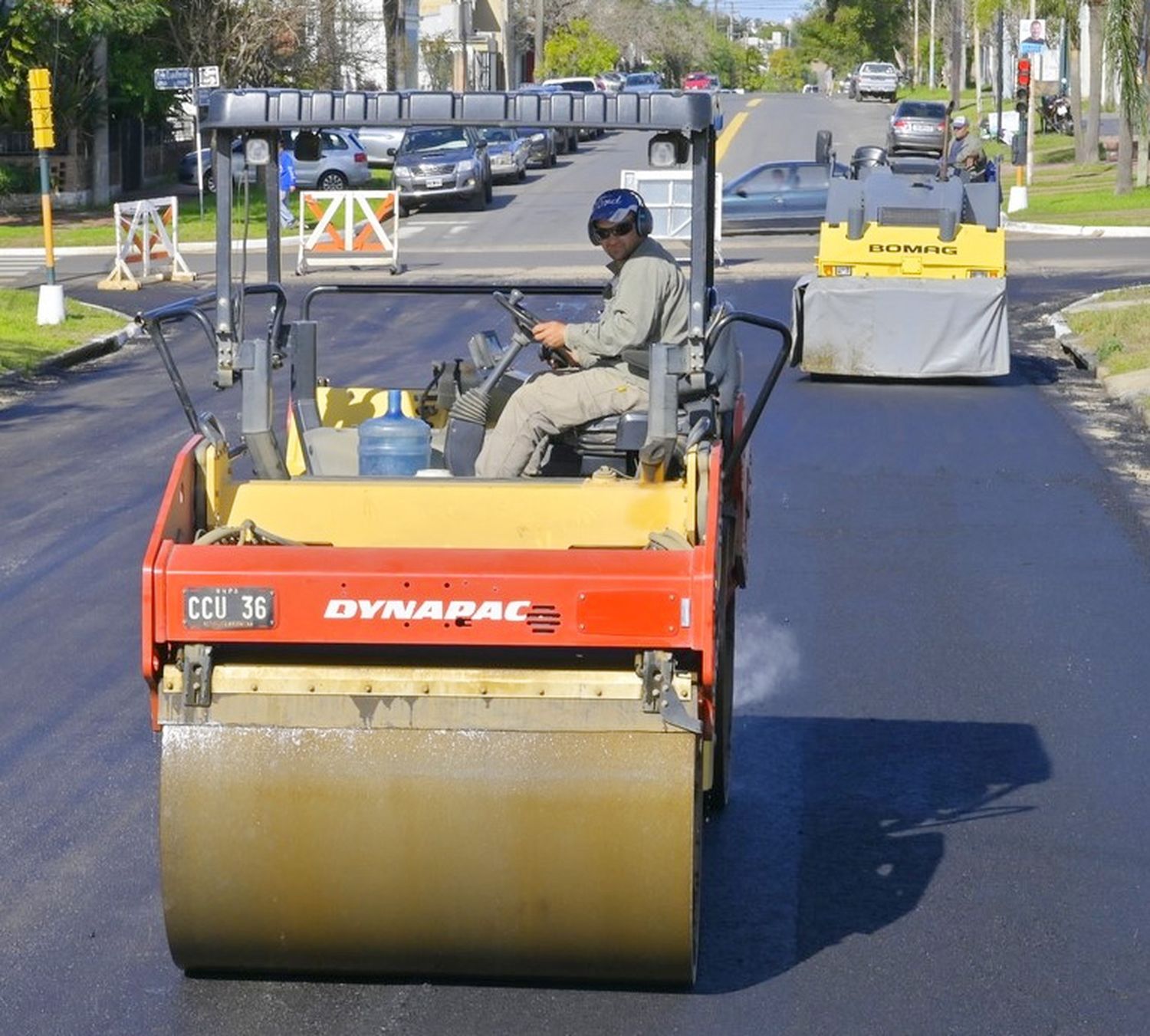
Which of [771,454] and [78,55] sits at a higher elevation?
[78,55]

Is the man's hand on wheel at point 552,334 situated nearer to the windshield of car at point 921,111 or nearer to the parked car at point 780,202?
the parked car at point 780,202

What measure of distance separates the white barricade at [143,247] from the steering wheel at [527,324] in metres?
23.3

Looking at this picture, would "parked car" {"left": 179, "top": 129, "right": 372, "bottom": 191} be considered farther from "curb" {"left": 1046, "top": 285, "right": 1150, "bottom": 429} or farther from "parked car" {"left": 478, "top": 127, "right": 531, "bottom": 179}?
"curb" {"left": 1046, "top": 285, "right": 1150, "bottom": 429}

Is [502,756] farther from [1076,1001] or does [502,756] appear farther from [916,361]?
[916,361]

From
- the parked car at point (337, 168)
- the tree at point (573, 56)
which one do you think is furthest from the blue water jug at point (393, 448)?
the tree at point (573, 56)

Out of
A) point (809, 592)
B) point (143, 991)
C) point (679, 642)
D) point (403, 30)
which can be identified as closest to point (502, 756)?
point (679, 642)

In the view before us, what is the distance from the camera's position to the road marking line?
2356 inches

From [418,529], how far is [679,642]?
3.25ft

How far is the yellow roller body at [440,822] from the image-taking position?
5.38 meters

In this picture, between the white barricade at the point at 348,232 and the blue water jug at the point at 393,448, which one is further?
the white barricade at the point at 348,232

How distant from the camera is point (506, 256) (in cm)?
3409

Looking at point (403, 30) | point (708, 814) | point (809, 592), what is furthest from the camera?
point (403, 30)

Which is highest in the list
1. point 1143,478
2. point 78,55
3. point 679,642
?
point 78,55

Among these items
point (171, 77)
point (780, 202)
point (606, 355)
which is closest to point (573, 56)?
point (780, 202)
